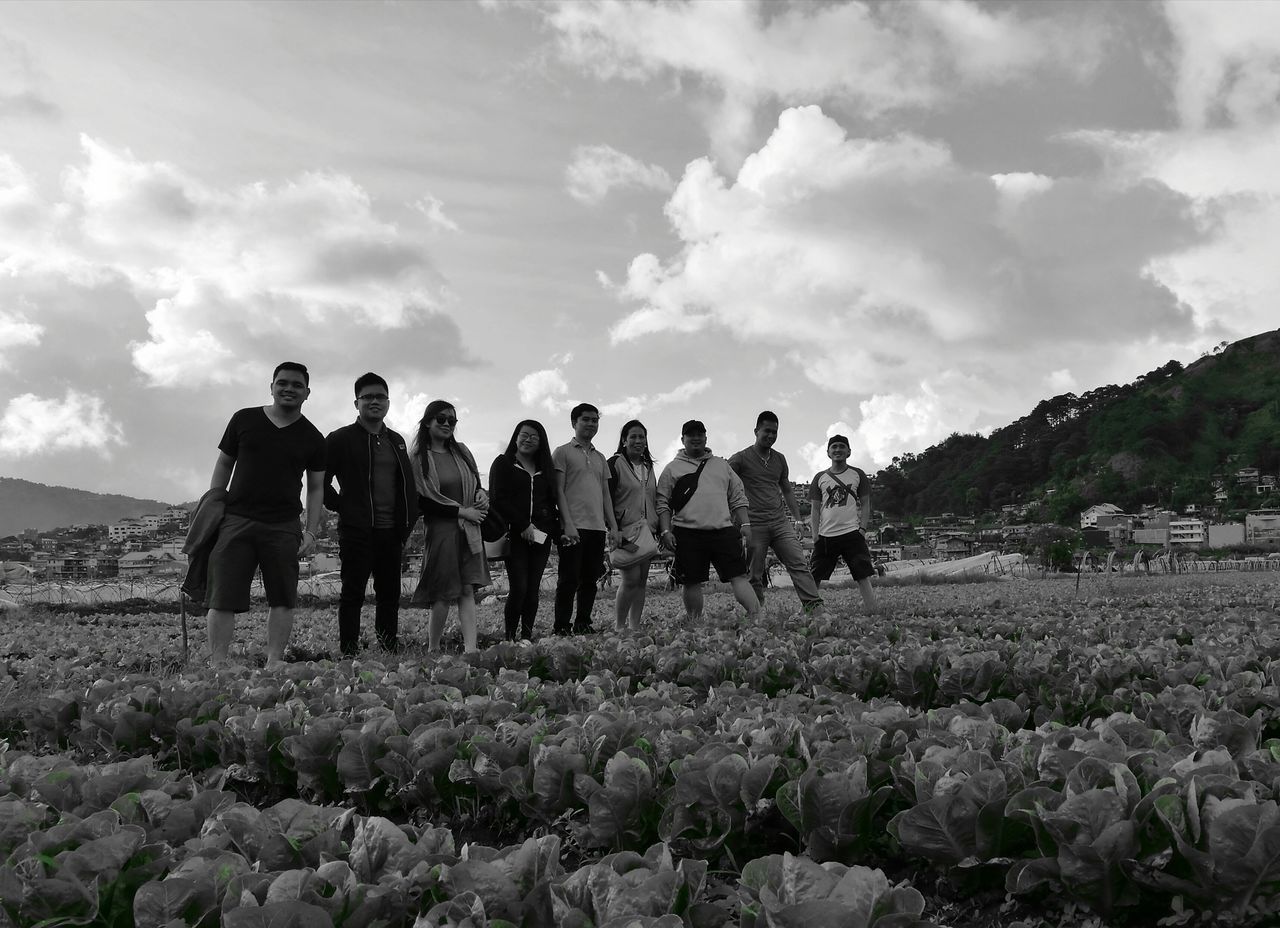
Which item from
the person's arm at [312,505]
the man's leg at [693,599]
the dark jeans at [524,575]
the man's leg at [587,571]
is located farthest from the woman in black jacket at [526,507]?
the person's arm at [312,505]

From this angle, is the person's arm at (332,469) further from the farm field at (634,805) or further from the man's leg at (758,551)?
the man's leg at (758,551)

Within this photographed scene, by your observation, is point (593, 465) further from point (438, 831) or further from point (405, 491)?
point (438, 831)

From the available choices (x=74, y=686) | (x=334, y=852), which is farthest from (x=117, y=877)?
(x=74, y=686)

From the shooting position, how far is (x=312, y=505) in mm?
6684

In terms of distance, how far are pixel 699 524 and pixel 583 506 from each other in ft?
3.42

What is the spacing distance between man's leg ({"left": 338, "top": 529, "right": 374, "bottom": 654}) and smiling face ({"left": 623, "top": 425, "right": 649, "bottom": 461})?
2.78 metres

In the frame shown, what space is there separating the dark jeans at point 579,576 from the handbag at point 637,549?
0.18 m

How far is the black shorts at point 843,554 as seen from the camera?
10.1 m

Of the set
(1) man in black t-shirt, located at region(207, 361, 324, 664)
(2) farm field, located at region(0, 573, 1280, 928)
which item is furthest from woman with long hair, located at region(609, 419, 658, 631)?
(2) farm field, located at region(0, 573, 1280, 928)

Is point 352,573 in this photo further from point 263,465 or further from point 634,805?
point 634,805

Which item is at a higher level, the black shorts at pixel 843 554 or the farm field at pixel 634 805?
the black shorts at pixel 843 554

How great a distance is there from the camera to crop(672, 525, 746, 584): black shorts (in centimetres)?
854

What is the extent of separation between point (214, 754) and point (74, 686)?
1.51 meters

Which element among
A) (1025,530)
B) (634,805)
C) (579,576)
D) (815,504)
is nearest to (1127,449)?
(1025,530)
